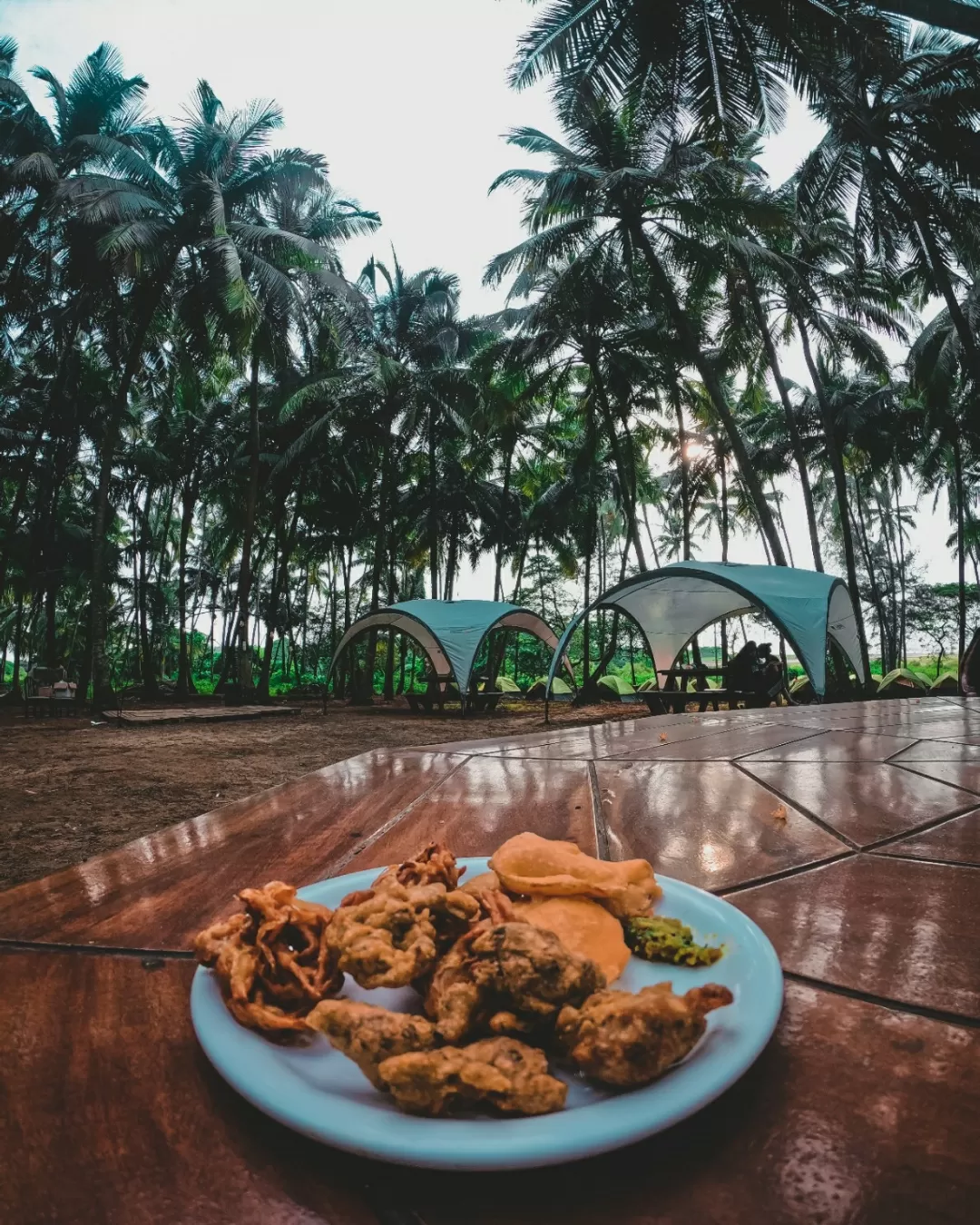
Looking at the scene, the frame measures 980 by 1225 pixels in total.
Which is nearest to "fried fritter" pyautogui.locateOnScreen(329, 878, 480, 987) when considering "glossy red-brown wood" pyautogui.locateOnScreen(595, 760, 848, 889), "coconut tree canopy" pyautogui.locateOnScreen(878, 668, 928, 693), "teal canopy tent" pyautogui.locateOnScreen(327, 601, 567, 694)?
"glossy red-brown wood" pyautogui.locateOnScreen(595, 760, 848, 889)

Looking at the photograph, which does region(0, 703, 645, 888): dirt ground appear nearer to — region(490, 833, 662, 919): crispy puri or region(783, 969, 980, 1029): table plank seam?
region(490, 833, 662, 919): crispy puri

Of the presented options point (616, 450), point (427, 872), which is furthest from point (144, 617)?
point (427, 872)

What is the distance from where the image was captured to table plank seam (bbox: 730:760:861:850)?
1114mm

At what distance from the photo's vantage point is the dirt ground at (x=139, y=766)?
4559 millimetres

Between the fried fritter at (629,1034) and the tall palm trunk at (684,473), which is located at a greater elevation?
the tall palm trunk at (684,473)

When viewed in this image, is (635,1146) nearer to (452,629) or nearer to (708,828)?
(708,828)

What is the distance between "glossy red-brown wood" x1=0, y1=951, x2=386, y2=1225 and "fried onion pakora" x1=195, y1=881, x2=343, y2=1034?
6 centimetres

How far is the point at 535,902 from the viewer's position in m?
0.70

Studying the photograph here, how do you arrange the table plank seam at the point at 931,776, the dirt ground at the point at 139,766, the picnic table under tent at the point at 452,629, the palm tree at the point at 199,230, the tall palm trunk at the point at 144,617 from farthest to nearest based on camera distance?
the tall palm trunk at the point at 144,617 → the picnic table under tent at the point at 452,629 → the palm tree at the point at 199,230 → the dirt ground at the point at 139,766 → the table plank seam at the point at 931,776

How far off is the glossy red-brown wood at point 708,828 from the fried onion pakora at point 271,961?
0.56 meters

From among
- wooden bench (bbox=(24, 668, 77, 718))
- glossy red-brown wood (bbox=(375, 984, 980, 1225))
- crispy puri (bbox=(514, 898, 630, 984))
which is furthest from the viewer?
wooden bench (bbox=(24, 668, 77, 718))

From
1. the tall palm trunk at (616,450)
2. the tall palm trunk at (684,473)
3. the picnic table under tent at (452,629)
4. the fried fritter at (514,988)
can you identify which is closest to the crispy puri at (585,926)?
the fried fritter at (514,988)

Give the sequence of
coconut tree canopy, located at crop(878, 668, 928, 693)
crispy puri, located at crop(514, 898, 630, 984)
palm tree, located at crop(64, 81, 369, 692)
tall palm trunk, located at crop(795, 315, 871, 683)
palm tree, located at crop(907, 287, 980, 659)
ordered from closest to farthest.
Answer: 1. crispy puri, located at crop(514, 898, 630, 984)
2. palm tree, located at crop(64, 81, 369, 692)
3. tall palm trunk, located at crop(795, 315, 871, 683)
4. palm tree, located at crop(907, 287, 980, 659)
5. coconut tree canopy, located at crop(878, 668, 928, 693)

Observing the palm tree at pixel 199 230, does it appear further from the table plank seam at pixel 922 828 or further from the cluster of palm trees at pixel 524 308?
the table plank seam at pixel 922 828
